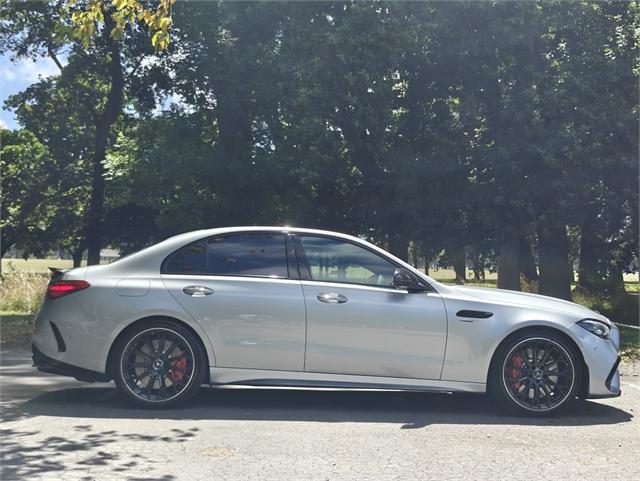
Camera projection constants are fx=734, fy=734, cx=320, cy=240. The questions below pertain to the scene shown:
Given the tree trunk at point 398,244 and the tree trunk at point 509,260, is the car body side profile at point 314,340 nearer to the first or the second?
the tree trunk at point 509,260

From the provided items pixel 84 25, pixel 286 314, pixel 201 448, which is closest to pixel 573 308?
pixel 286 314

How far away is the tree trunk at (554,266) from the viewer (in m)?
16.2

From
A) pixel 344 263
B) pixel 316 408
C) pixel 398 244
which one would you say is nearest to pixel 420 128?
pixel 398 244

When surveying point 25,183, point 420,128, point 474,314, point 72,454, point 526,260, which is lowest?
point 72,454

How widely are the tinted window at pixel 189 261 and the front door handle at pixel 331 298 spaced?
1101mm

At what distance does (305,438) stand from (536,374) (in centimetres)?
222

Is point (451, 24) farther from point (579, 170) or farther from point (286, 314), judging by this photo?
point (286, 314)

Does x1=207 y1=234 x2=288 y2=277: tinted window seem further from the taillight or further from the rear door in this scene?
the taillight

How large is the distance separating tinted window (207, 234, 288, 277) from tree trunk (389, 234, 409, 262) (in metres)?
9.43

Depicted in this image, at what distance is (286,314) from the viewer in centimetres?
640

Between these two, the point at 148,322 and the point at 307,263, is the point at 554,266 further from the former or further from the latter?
the point at 148,322

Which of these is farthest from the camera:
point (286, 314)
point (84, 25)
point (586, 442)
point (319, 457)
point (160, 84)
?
point (160, 84)

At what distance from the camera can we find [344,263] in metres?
6.73

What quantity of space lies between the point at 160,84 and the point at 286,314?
55.9ft
